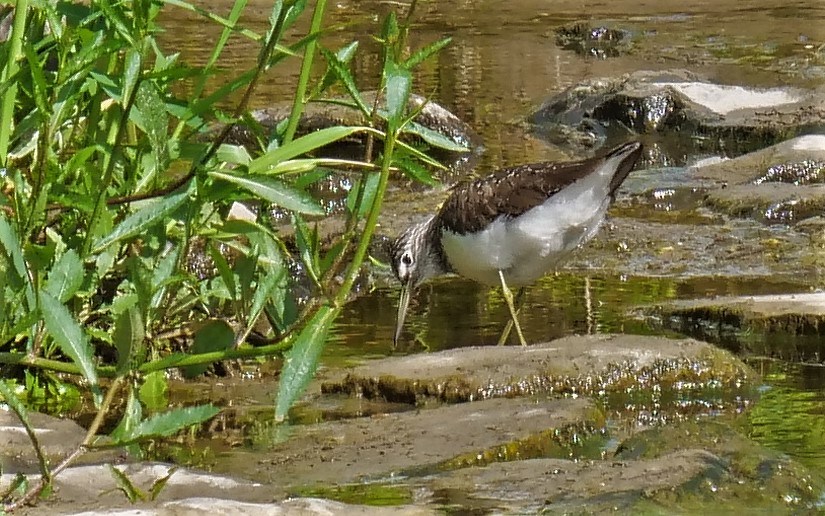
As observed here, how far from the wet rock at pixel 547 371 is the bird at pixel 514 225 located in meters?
0.86

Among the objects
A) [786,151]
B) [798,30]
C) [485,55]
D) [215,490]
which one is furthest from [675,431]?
[798,30]

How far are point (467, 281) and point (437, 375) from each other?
110 inches

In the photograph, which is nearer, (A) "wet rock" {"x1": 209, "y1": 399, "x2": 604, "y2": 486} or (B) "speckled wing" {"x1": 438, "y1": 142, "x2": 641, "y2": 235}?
(A) "wet rock" {"x1": 209, "y1": 399, "x2": 604, "y2": 486}

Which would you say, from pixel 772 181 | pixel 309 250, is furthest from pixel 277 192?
pixel 772 181

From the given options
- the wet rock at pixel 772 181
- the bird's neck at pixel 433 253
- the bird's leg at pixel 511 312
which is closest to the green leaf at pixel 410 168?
the bird's leg at pixel 511 312

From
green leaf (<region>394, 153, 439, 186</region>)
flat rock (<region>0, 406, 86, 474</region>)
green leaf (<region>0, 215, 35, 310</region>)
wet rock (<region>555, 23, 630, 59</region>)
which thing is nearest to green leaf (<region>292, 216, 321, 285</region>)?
green leaf (<region>394, 153, 439, 186</region>)

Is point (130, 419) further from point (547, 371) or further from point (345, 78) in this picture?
point (547, 371)

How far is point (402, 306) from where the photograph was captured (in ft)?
22.8

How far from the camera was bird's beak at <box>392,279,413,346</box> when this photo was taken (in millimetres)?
6769

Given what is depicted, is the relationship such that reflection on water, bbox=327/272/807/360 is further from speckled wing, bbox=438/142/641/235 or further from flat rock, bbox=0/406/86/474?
flat rock, bbox=0/406/86/474

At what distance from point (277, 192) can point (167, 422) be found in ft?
2.14

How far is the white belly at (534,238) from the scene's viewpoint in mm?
6734

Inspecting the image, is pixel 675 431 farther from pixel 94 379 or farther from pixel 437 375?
pixel 94 379

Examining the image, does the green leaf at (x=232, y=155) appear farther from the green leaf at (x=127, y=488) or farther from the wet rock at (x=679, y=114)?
the wet rock at (x=679, y=114)
